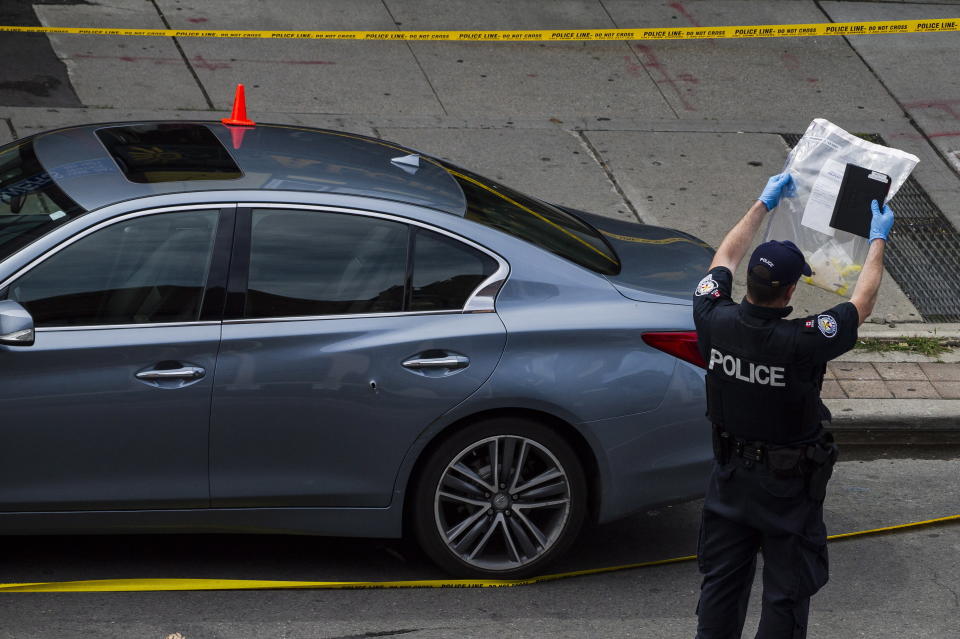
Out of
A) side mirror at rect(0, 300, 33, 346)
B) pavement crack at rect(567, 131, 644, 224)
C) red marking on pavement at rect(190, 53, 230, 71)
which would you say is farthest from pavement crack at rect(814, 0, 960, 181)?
side mirror at rect(0, 300, 33, 346)

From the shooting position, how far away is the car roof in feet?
16.3

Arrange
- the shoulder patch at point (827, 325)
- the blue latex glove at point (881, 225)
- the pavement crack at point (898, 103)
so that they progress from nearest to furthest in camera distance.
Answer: the shoulder patch at point (827, 325)
the blue latex glove at point (881, 225)
the pavement crack at point (898, 103)

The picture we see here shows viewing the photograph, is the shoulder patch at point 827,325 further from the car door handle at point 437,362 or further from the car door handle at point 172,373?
the car door handle at point 172,373

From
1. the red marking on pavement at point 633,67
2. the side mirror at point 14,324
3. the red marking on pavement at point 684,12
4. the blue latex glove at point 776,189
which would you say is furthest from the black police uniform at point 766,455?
the red marking on pavement at point 684,12

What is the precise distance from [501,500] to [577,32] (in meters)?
7.59

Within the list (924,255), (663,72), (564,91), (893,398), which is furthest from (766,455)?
(663,72)

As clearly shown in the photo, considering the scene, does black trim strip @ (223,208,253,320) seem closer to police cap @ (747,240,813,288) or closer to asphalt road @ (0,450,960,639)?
asphalt road @ (0,450,960,639)

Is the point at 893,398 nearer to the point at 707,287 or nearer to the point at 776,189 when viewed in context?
the point at 776,189

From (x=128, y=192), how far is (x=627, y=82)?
6892 millimetres

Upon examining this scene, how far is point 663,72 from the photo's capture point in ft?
37.4

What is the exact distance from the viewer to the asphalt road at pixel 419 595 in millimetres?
4875

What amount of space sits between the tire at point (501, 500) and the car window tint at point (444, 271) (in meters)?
0.49

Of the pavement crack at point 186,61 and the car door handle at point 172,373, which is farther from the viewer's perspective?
the pavement crack at point 186,61

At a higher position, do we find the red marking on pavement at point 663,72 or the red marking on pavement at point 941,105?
the red marking on pavement at point 663,72
